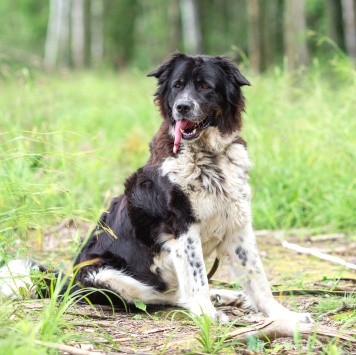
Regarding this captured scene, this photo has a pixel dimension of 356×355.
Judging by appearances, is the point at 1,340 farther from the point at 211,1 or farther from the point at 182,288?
the point at 211,1

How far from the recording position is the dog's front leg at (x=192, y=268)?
409 centimetres

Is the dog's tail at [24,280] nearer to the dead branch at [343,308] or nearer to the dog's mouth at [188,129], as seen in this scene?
the dog's mouth at [188,129]

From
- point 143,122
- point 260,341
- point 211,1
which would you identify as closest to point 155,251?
point 260,341

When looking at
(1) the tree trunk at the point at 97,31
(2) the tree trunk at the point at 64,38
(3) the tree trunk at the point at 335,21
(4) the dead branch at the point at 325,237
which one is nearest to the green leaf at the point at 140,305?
(4) the dead branch at the point at 325,237

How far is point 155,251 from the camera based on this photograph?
4320mm

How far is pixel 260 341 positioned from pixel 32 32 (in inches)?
1675

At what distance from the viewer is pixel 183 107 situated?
4.20m

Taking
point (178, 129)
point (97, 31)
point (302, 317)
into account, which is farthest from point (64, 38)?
point (302, 317)

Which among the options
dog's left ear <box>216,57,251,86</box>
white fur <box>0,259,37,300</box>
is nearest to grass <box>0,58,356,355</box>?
white fur <box>0,259,37,300</box>

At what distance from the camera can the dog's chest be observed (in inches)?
163

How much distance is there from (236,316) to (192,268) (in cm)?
53

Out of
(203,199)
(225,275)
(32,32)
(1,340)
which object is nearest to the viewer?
(1,340)

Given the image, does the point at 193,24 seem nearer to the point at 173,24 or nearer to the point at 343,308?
the point at 173,24

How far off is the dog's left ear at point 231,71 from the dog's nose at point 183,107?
1.44ft
